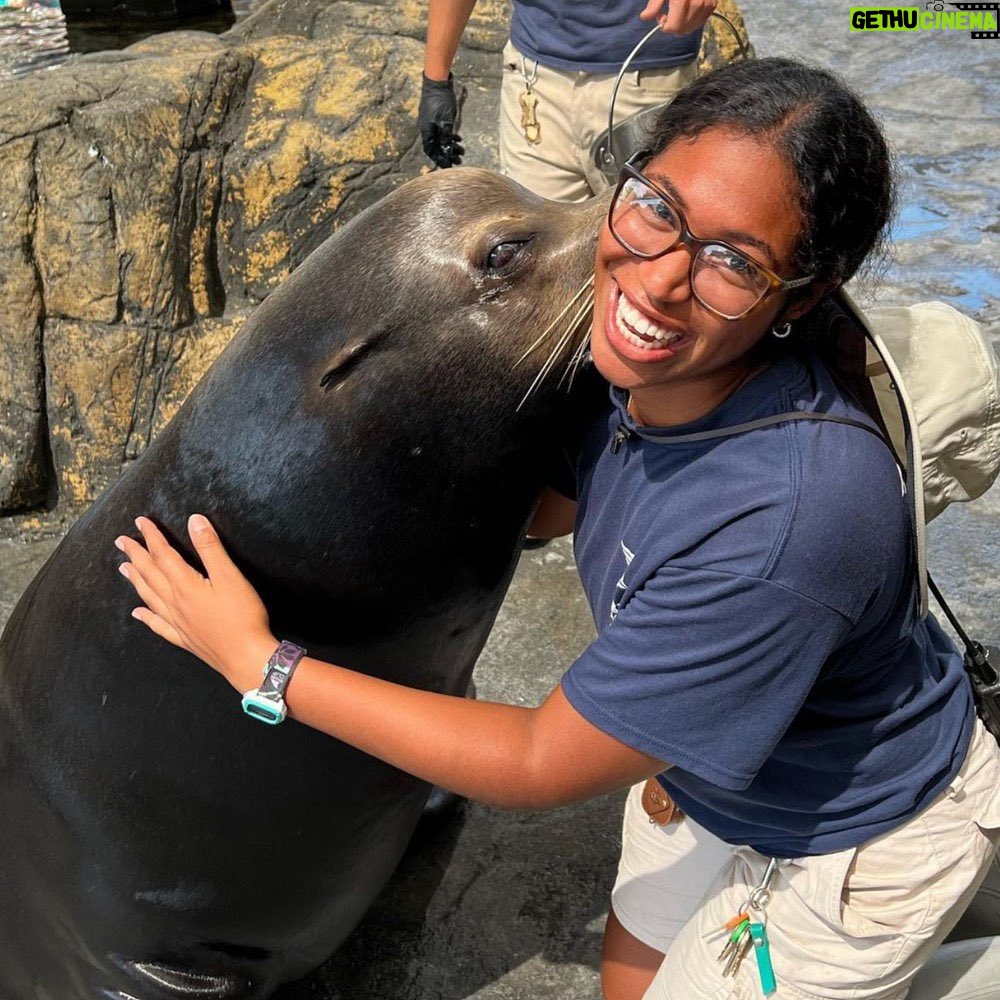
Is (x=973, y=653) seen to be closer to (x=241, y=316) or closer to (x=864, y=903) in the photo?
(x=864, y=903)

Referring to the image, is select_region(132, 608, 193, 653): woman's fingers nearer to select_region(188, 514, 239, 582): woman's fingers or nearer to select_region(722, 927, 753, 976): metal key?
select_region(188, 514, 239, 582): woman's fingers

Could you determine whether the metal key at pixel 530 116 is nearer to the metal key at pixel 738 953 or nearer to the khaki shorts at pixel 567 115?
the khaki shorts at pixel 567 115

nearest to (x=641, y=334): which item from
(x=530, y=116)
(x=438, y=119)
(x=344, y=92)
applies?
(x=530, y=116)

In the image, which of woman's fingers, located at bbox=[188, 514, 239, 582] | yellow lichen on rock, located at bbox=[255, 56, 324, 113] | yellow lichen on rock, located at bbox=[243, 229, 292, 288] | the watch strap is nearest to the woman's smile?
the watch strap

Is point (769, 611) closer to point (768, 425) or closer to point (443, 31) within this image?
point (768, 425)

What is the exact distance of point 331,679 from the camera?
6.53 feet

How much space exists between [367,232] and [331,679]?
949 mm

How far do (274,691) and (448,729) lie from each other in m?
0.30

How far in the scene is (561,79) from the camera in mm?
4301

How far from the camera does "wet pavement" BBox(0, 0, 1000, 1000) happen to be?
302 centimetres

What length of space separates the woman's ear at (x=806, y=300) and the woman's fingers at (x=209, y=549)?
41.6 inches

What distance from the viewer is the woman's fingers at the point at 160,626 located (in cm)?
224

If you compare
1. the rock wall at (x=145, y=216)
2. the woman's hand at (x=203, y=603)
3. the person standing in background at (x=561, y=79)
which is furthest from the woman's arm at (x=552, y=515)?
the rock wall at (x=145, y=216)

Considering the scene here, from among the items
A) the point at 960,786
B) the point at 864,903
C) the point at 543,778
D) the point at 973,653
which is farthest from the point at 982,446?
the point at 543,778
